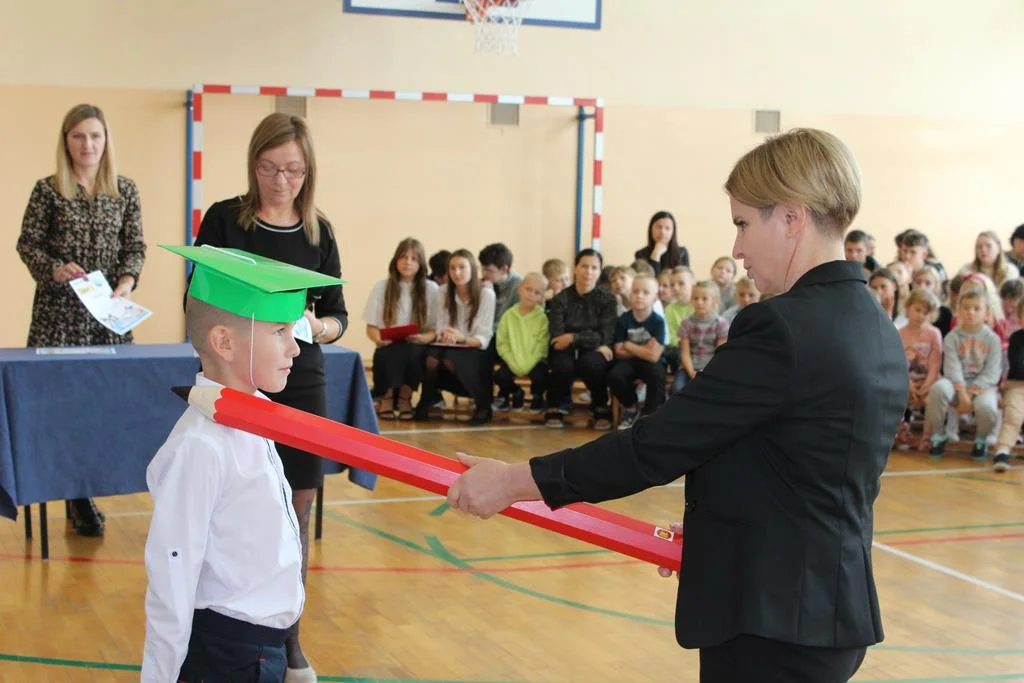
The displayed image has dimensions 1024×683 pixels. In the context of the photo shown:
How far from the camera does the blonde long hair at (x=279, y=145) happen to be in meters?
3.17

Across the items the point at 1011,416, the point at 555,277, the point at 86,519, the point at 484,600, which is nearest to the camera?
the point at 484,600

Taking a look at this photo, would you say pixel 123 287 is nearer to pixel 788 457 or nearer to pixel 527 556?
pixel 527 556

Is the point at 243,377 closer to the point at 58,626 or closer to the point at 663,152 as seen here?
the point at 58,626

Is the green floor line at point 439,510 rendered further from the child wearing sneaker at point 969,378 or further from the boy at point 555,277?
the boy at point 555,277

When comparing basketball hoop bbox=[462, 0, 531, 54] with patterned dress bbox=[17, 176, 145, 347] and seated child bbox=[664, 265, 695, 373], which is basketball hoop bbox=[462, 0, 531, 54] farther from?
patterned dress bbox=[17, 176, 145, 347]

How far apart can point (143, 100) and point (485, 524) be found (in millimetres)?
6268

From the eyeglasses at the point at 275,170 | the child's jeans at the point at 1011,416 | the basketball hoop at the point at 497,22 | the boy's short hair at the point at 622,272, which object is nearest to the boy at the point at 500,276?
the boy's short hair at the point at 622,272

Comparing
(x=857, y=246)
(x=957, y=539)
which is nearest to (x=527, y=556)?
(x=957, y=539)

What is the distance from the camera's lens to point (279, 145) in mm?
3166

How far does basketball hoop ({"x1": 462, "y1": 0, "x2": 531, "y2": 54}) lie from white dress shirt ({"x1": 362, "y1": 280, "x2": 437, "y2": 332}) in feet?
8.21

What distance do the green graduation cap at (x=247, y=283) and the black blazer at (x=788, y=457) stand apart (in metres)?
0.77

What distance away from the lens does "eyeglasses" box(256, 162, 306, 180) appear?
319 cm

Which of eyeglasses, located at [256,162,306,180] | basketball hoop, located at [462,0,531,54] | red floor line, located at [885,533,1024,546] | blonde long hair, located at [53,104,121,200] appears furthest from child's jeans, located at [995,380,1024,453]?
eyeglasses, located at [256,162,306,180]

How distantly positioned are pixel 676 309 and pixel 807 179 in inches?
291
